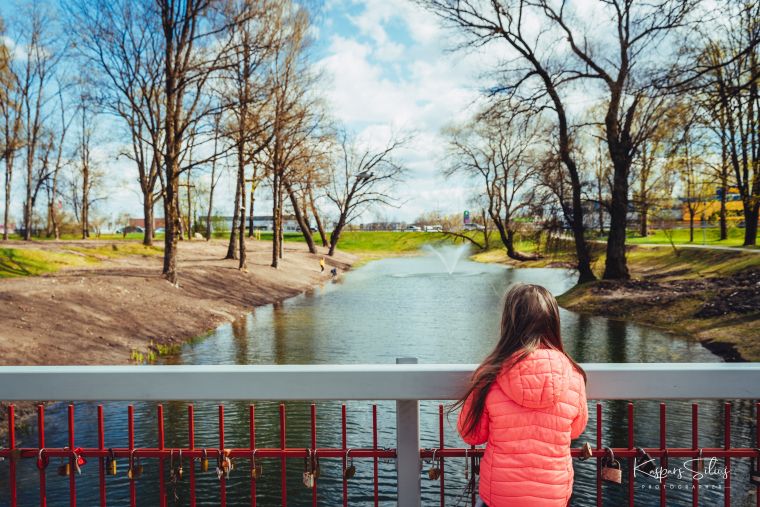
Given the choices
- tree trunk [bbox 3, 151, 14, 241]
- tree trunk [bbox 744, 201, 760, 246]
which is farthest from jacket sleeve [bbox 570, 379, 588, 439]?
tree trunk [bbox 3, 151, 14, 241]

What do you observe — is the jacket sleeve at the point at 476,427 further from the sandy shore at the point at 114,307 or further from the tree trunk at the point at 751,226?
the tree trunk at the point at 751,226

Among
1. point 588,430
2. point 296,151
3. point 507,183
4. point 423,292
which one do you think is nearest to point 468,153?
point 507,183

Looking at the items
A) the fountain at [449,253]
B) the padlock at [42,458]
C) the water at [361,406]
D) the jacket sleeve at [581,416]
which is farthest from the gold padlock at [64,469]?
the fountain at [449,253]

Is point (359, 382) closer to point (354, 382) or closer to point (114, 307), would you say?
point (354, 382)

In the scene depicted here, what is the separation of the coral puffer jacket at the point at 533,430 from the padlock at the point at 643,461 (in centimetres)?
48

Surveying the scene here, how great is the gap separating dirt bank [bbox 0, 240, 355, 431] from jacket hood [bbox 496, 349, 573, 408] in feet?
30.1

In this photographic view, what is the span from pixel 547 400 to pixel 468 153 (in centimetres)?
4465

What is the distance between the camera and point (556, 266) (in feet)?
145

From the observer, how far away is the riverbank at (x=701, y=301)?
1588cm

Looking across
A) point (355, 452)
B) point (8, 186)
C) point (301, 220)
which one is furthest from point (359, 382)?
point (301, 220)

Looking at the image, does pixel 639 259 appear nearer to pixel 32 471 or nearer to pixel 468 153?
pixel 468 153

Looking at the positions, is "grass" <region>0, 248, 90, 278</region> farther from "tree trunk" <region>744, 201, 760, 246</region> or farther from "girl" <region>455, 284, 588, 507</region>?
"tree trunk" <region>744, 201, 760, 246</region>

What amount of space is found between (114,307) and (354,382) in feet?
52.5

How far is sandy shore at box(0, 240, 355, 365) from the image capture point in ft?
42.1
